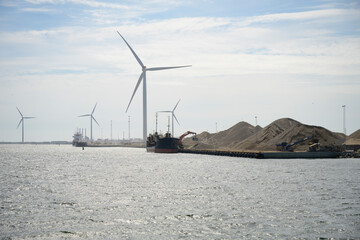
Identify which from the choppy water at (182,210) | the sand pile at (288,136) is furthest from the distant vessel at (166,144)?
the choppy water at (182,210)

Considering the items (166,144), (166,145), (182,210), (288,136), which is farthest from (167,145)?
(182,210)

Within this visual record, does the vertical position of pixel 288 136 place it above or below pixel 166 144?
above

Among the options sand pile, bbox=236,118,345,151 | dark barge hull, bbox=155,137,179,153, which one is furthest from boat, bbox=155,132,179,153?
sand pile, bbox=236,118,345,151

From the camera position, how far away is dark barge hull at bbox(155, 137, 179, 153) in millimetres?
184875

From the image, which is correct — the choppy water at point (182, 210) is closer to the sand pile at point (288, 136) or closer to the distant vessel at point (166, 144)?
the sand pile at point (288, 136)

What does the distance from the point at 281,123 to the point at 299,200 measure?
150 metres

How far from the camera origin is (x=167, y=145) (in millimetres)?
184750

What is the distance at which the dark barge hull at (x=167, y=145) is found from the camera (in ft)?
607

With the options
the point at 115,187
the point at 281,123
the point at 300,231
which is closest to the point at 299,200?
the point at 300,231

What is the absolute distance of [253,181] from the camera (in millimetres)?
67062

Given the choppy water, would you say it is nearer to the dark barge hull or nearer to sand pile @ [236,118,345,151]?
sand pile @ [236,118,345,151]

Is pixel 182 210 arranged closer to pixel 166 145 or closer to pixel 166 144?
pixel 166 145

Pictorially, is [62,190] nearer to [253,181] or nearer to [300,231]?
[253,181]

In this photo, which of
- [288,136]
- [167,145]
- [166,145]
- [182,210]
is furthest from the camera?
[167,145]
